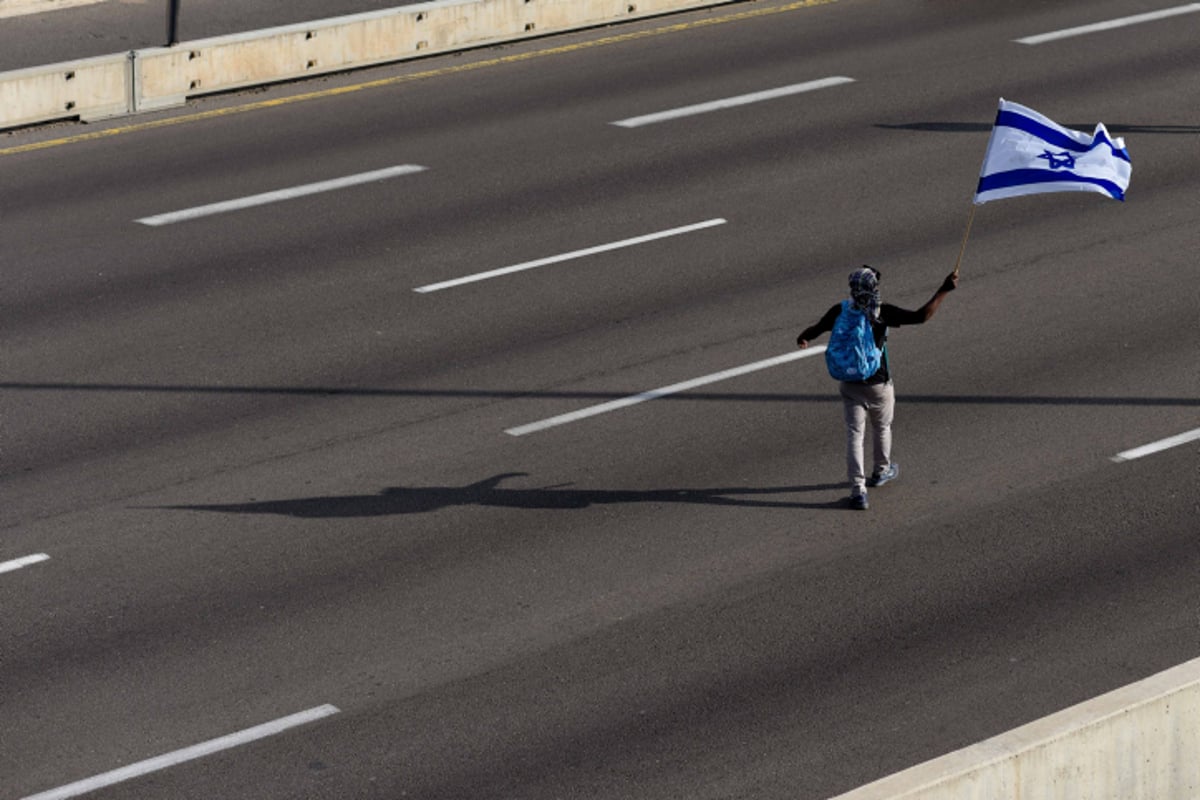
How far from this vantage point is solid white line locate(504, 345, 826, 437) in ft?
43.4

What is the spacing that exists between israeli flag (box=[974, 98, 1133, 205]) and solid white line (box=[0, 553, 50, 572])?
5.88 meters

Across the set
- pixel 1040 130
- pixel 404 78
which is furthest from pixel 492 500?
pixel 404 78

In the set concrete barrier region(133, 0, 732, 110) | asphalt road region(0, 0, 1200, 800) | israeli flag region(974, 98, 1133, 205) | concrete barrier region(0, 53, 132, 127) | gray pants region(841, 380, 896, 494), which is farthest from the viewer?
concrete barrier region(133, 0, 732, 110)

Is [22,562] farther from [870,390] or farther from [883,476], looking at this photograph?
[883,476]

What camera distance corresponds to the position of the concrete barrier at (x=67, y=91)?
780 inches

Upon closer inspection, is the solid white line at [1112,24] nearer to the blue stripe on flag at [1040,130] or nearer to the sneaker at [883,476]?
the blue stripe on flag at [1040,130]

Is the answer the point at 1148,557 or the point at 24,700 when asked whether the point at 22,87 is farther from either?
the point at 1148,557

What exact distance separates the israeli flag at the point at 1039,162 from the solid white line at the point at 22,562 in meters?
5.88

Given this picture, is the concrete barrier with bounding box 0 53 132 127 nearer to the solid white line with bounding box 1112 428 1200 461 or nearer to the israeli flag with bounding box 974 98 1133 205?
the israeli flag with bounding box 974 98 1133 205

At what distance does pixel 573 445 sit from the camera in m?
12.9

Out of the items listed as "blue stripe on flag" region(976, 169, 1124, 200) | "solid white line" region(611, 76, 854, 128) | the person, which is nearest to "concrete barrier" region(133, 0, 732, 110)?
"solid white line" region(611, 76, 854, 128)

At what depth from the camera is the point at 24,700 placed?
9.86 metres

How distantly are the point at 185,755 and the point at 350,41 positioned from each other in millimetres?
13680

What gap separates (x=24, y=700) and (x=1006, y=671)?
489 centimetres
